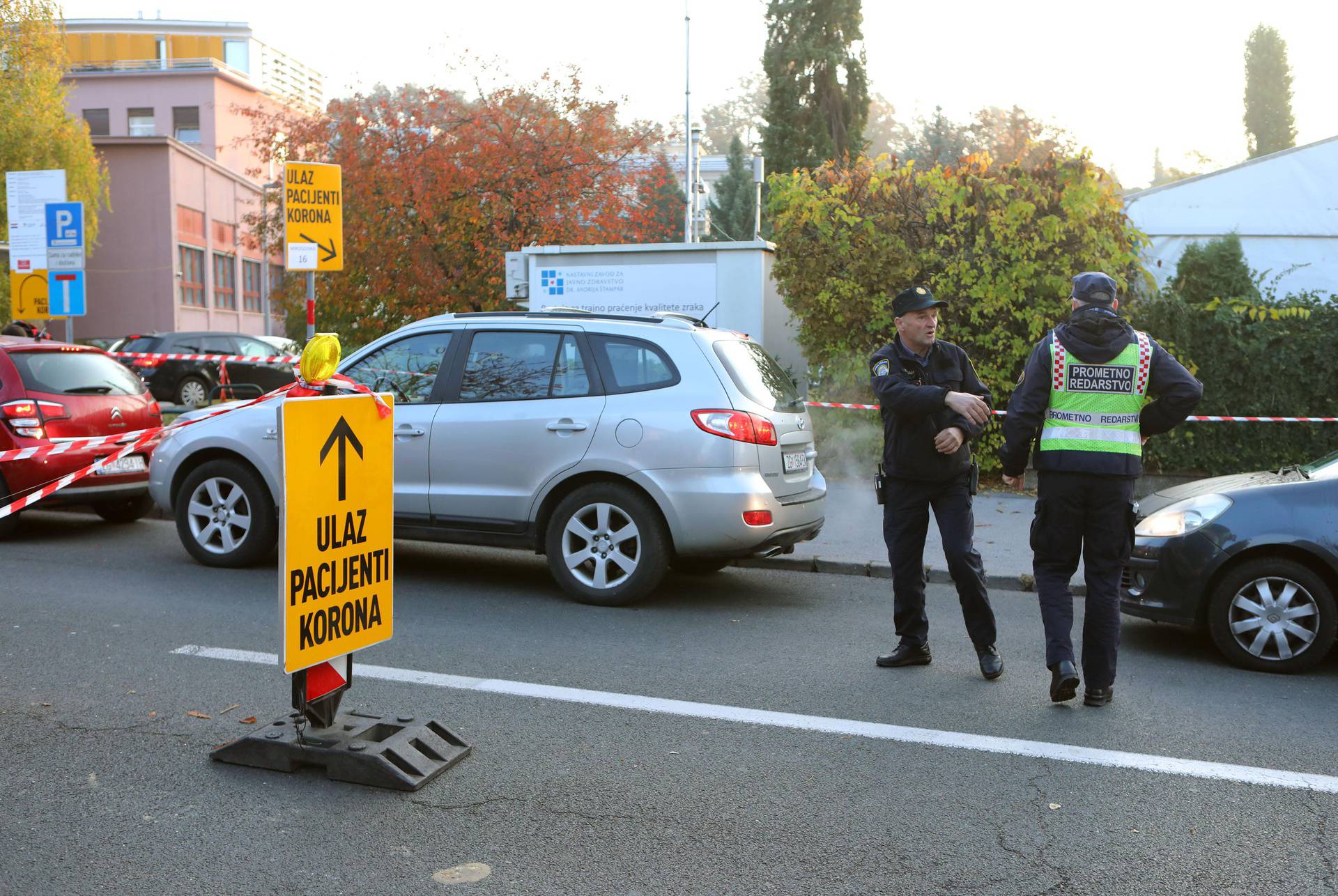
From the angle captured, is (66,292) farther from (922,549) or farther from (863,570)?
(922,549)

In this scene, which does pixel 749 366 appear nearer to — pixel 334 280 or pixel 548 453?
pixel 548 453

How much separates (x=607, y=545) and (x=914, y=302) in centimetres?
256

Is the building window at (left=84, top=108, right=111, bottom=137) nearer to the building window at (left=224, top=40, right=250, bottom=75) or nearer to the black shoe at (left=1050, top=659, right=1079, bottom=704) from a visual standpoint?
the building window at (left=224, top=40, right=250, bottom=75)

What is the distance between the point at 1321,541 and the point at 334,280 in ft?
47.0

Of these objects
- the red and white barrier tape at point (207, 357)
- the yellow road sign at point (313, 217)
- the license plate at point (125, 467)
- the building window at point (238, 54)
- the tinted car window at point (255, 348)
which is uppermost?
the building window at point (238, 54)

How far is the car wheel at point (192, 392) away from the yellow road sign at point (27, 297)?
9043 millimetres

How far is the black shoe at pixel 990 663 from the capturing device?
5.86 metres

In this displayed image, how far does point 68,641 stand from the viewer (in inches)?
250

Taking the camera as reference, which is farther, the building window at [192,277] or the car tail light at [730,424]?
the building window at [192,277]

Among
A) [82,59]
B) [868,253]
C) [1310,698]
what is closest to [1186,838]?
[1310,698]

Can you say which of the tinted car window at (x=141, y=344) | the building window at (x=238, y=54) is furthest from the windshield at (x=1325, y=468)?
the building window at (x=238, y=54)

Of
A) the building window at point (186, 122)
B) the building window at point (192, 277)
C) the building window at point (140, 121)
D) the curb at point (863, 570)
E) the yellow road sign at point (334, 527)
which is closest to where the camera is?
the yellow road sign at point (334, 527)

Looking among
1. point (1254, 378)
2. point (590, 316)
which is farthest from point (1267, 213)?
point (590, 316)

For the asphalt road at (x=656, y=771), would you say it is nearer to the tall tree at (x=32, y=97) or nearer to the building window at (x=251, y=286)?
the tall tree at (x=32, y=97)
